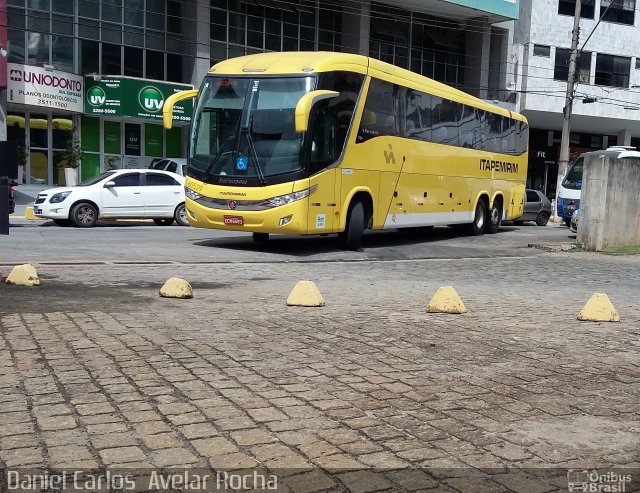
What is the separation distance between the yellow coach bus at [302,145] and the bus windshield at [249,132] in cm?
2

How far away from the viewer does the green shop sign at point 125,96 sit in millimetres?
29016

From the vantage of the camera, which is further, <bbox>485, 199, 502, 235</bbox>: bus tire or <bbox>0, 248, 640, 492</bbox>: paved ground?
<bbox>485, 199, 502, 235</bbox>: bus tire

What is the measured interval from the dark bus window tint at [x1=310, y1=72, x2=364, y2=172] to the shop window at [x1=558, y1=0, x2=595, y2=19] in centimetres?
3027

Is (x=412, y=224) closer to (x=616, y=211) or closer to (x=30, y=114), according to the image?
(x=616, y=211)

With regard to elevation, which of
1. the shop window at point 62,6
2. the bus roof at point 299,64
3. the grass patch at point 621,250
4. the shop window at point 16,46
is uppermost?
the shop window at point 62,6

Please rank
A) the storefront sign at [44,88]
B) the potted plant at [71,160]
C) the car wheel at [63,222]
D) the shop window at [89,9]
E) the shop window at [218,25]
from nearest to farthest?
the car wheel at [63,222]
the storefront sign at [44,88]
the potted plant at [71,160]
the shop window at [89,9]
the shop window at [218,25]

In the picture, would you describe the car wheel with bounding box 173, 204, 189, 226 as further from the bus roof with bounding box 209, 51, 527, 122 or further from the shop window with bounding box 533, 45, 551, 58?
the shop window with bounding box 533, 45, 551, 58

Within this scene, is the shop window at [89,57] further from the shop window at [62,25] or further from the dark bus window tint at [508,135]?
the dark bus window tint at [508,135]

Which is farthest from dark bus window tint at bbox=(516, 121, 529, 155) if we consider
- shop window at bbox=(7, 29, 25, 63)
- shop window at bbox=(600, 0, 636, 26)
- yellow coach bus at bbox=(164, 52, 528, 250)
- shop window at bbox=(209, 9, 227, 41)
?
shop window at bbox=(600, 0, 636, 26)

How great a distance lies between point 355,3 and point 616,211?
72.4 feet

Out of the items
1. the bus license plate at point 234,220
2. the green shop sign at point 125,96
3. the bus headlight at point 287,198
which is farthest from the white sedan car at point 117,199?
the green shop sign at point 125,96

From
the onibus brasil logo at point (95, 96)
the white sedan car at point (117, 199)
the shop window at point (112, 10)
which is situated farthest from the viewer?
the shop window at point (112, 10)

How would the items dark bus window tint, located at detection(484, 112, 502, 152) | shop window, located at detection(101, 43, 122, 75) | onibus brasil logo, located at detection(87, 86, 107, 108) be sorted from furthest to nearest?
shop window, located at detection(101, 43, 122, 75) → onibus brasil logo, located at detection(87, 86, 107, 108) → dark bus window tint, located at detection(484, 112, 502, 152)

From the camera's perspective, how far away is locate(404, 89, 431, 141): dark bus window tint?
675 inches
